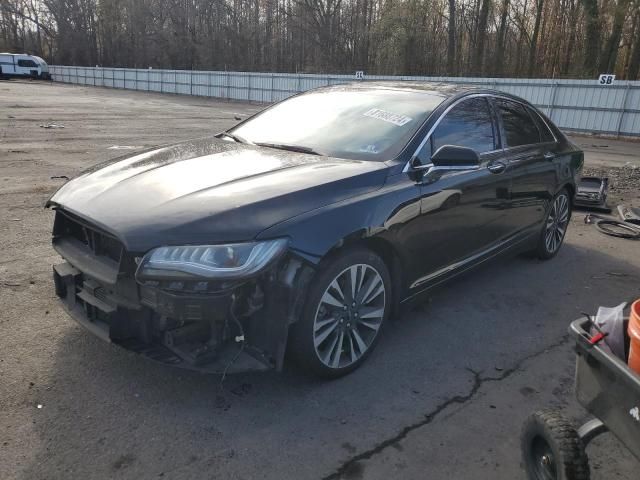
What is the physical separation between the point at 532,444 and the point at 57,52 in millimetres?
73480

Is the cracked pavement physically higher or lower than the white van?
lower

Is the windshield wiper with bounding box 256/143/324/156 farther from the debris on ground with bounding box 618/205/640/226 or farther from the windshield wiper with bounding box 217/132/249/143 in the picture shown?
the debris on ground with bounding box 618/205/640/226

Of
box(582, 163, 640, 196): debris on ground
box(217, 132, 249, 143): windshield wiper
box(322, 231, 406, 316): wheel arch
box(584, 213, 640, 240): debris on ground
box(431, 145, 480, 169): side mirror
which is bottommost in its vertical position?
box(584, 213, 640, 240): debris on ground

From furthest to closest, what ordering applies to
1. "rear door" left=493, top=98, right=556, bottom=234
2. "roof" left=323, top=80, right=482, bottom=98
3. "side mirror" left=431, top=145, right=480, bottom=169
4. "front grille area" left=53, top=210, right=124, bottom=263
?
1. "rear door" left=493, top=98, right=556, bottom=234
2. "roof" left=323, top=80, right=482, bottom=98
3. "side mirror" left=431, top=145, right=480, bottom=169
4. "front grille area" left=53, top=210, right=124, bottom=263

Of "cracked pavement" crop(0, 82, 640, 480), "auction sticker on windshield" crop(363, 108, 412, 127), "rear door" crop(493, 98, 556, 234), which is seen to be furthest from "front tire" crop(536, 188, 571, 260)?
"auction sticker on windshield" crop(363, 108, 412, 127)

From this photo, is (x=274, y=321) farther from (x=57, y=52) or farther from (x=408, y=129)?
(x=57, y=52)

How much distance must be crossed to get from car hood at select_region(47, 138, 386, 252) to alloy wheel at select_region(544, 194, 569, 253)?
284 centimetres

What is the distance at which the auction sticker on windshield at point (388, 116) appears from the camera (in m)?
3.76

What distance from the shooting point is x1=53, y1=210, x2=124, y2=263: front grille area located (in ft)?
9.37

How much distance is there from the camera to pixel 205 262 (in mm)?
2547

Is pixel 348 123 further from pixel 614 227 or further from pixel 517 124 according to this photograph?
pixel 614 227

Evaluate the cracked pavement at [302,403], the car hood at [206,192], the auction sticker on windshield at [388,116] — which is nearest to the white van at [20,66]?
the cracked pavement at [302,403]

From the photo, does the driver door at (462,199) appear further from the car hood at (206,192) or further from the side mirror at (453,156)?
the car hood at (206,192)

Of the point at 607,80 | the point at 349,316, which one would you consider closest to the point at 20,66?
the point at 607,80
